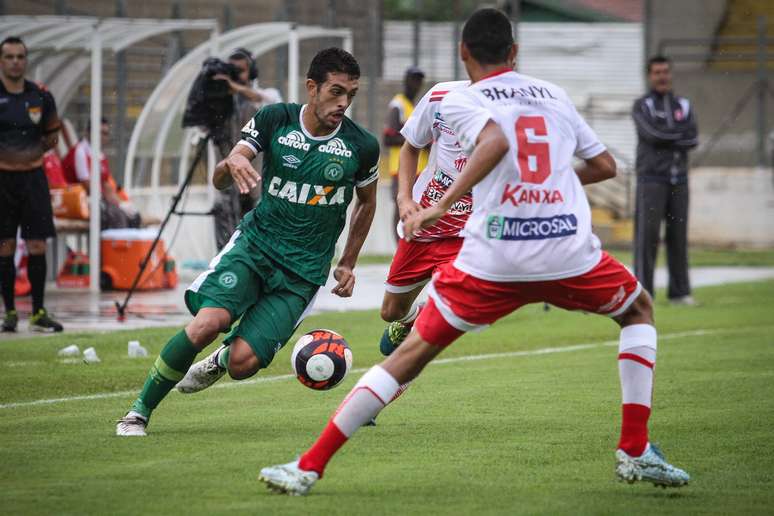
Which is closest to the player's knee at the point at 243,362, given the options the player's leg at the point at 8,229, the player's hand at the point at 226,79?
the player's leg at the point at 8,229

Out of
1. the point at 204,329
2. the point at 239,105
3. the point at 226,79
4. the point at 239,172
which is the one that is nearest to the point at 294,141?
the point at 239,172

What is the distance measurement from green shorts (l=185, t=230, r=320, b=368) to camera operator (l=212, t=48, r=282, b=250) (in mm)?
5735

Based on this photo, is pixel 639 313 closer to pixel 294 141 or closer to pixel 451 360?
pixel 294 141

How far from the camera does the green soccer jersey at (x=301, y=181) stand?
306 inches

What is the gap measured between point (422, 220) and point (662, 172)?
36.0 ft

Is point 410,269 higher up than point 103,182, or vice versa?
point 410,269

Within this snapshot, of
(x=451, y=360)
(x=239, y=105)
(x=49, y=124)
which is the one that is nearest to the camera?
(x=451, y=360)

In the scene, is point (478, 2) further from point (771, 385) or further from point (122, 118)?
point (771, 385)

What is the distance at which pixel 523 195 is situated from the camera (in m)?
6.11

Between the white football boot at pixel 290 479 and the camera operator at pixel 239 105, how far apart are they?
7.66m

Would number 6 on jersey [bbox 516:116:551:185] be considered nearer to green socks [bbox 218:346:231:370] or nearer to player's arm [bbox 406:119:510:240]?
player's arm [bbox 406:119:510:240]

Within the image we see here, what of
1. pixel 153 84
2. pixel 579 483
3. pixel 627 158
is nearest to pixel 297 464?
pixel 579 483

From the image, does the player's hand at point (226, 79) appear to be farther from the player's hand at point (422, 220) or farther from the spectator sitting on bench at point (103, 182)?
the player's hand at point (422, 220)

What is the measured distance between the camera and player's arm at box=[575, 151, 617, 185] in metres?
6.54
